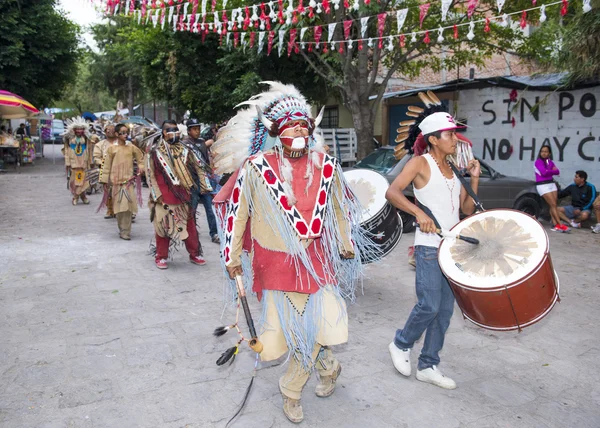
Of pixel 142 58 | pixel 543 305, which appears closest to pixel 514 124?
pixel 543 305

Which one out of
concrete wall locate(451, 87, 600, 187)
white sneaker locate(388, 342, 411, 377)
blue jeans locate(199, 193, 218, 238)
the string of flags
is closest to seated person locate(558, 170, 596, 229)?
concrete wall locate(451, 87, 600, 187)

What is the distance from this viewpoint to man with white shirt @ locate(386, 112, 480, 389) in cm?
346

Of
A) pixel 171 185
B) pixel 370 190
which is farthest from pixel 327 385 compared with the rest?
pixel 171 185

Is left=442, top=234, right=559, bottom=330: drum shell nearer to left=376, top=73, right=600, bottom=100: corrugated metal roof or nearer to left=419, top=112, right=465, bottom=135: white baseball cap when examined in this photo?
left=419, top=112, right=465, bottom=135: white baseball cap

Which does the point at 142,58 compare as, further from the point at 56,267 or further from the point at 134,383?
the point at 134,383

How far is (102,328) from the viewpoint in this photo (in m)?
4.74

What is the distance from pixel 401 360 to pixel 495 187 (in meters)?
6.81

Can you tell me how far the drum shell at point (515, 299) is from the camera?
299cm

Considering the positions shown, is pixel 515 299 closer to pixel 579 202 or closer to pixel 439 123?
pixel 439 123

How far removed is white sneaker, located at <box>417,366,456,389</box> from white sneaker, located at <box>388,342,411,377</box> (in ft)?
0.29

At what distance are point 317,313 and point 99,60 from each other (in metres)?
38.5

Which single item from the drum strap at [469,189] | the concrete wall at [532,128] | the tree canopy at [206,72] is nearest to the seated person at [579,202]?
the concrete wall at [532,128]

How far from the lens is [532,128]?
1264 centimetres

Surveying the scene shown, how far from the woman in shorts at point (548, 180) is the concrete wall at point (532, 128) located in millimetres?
2224
